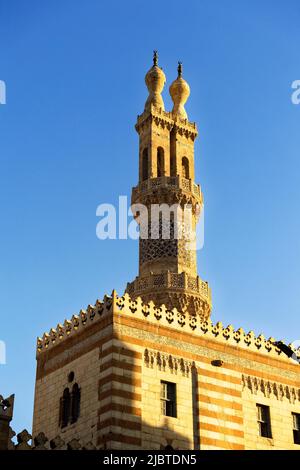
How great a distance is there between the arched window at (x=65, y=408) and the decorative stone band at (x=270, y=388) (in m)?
6.35

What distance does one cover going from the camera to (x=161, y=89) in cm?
3825

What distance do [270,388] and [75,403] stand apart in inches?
290

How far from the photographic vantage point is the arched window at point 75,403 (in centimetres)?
2562

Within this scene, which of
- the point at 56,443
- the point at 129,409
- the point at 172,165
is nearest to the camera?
the point at 56,443

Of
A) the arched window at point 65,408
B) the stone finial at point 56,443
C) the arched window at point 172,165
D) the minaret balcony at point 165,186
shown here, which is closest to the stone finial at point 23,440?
the stone finial at point 56,443

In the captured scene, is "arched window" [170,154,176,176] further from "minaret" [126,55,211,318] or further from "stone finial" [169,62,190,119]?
"stone finial" [169,62,190,119]

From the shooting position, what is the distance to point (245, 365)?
28.1 meters

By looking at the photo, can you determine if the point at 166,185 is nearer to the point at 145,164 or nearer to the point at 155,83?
the point at 145,164

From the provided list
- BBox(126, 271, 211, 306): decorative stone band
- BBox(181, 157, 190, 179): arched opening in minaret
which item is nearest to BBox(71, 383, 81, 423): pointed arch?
BBox(126, 271, 211, 306): decorative stone band

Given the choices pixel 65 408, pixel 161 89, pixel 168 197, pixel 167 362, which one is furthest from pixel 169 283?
pixel 161 89

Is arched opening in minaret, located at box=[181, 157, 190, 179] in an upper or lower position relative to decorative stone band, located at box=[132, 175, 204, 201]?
upper

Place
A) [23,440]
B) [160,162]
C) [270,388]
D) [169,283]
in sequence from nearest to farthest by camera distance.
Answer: [23,440] → [270,388] → [169,283] → [160,162]

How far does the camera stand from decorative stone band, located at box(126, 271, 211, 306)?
32062mm

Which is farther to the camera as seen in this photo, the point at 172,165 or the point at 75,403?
the point at 172,165
